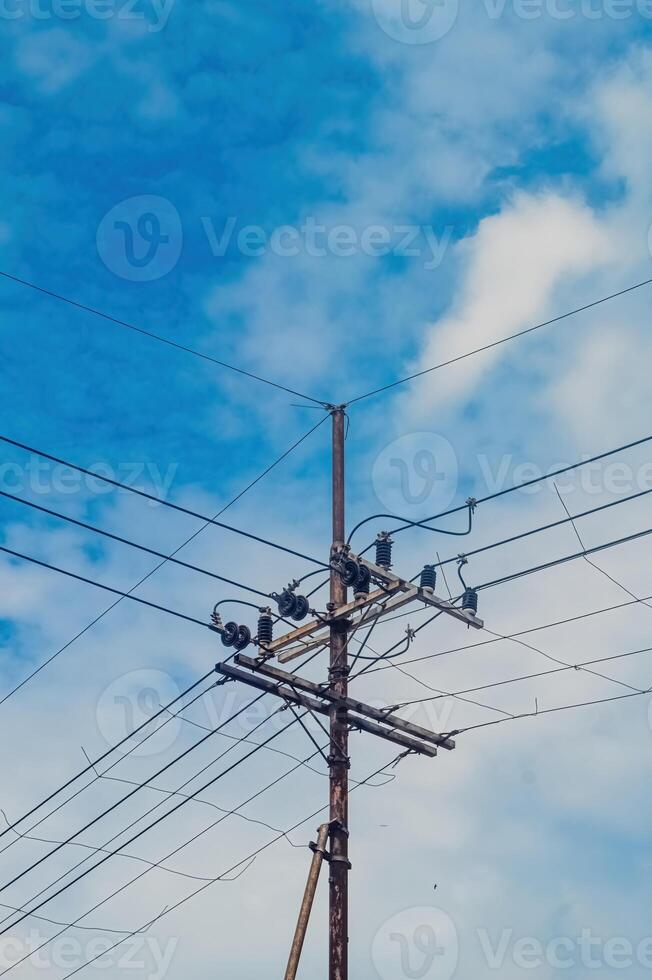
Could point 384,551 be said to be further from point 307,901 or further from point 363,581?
point 307,901

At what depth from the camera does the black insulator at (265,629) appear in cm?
1683

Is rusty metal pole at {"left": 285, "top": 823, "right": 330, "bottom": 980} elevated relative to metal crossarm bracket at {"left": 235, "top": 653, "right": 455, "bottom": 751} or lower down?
lower down

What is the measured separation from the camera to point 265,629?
1692 centimetres

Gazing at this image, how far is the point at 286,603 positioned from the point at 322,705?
1.48m

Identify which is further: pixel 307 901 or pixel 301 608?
pixel 301 608

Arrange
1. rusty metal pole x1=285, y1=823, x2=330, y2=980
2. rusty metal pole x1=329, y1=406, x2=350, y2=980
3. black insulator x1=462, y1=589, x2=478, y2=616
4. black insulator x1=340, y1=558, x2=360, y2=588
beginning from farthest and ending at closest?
black insulator x1=462, y1=589, x2=478, y2=616, black insulator x1=340, y1=558, x2=360, y2=588, rusty metal pole x1=329, y1=406, x2=350, y2=980, rusty metal pole x1=285, y1=823, x2=330, y2=980

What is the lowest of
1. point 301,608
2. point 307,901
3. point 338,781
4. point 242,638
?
point 307,901

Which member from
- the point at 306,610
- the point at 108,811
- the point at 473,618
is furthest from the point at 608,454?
the point at 108,811

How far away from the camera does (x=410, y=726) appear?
55.7 ft

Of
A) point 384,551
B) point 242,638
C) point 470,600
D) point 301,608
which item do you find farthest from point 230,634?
point 470,600

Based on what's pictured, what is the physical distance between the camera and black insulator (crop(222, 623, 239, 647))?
16.4 m

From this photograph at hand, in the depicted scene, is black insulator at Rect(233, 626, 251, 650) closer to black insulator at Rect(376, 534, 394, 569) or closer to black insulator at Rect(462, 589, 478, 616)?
black insulator at Rect(376, 534, 394, 569)

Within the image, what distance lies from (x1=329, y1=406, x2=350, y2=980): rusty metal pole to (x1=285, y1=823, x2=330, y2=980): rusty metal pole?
0.21 m

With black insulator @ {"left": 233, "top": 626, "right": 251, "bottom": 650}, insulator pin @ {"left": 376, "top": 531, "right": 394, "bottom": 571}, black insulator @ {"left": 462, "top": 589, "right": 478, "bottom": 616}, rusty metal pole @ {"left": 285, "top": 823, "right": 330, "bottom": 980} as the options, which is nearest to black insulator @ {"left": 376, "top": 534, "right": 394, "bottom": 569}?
insulator pin @ {"left": 376, "top": 531, "right": 394, "bottom": 571}
